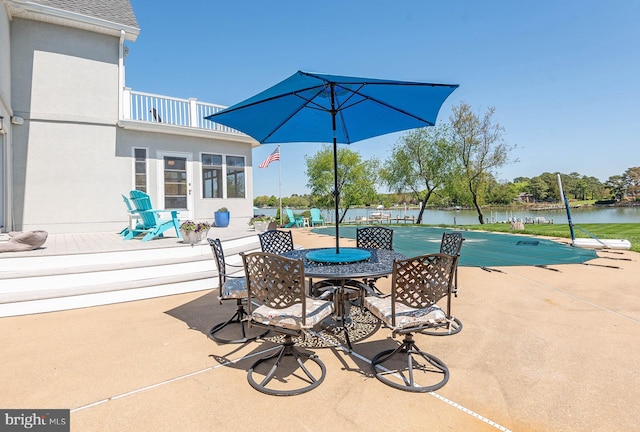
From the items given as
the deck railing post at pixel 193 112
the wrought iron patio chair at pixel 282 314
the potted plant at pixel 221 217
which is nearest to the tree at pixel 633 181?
the potted plant at pixel 221 217

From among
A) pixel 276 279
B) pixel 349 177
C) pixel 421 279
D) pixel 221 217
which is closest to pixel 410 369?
pixel 421 279

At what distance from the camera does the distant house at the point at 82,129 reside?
756 centimetres

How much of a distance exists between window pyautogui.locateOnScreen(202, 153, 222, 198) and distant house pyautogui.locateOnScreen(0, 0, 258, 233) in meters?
0.12

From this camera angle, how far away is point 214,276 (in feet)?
17.2

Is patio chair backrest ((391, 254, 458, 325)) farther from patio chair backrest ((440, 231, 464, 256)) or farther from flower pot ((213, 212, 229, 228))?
flower pot ((213, 212, 229, 228))

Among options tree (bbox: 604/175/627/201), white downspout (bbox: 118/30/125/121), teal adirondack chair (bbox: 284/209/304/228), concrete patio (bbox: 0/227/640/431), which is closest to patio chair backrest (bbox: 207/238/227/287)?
concrete patio (bbox: 0/227/640/431)

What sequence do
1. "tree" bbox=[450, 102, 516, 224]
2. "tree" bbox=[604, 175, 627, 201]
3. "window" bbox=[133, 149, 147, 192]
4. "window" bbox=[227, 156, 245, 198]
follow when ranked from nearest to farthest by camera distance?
"window" bbox=[133, 149, 147, 192] < "window" bbox=[227, 156, 245, 198] < "tree" bbox=[450, 102, 516, 224] < "tree" bbox=[604, 175, 627, 201]

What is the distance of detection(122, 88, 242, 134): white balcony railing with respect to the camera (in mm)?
9055

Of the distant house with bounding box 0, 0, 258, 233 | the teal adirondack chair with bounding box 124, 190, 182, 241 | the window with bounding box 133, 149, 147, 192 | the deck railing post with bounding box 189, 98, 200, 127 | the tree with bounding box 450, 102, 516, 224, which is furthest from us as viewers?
the tree with bounding box 450, 102, 516, 224

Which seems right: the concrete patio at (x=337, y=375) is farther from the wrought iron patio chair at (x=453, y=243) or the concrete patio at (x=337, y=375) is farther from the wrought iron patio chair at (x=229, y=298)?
the wrought iron patio chair at (x=453, y=243)

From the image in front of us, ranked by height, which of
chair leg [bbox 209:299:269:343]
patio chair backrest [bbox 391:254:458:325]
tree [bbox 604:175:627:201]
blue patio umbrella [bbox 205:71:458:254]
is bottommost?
chair leg [bbox 209:299:269:343]

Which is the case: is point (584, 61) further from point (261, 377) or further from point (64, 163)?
point (64, 163)

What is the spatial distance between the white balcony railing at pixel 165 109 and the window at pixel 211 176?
99cm

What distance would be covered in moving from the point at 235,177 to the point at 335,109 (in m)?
7.94
